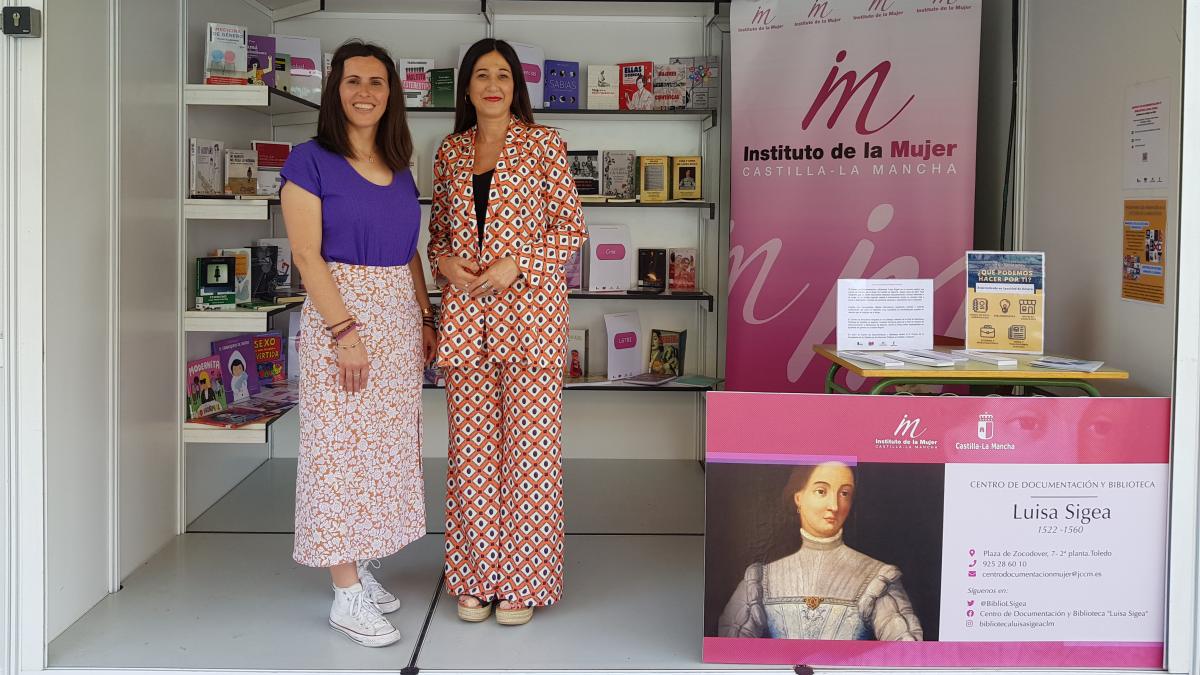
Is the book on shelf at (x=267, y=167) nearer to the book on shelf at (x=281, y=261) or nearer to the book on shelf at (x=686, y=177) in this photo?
the book on shelf at (x=281, y=261)

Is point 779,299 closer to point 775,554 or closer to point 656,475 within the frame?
point 656,475

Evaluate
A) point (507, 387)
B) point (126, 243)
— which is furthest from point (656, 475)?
point (126, 243)

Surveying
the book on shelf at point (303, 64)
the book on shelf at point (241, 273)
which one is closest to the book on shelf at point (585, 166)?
the book on shelf at point (303, 64)

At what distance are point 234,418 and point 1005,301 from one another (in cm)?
279

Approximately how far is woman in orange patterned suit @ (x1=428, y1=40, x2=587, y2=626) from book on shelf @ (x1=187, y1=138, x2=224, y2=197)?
136cm

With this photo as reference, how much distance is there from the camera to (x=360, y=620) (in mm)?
3199

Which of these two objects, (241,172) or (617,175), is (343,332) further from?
(617,175)

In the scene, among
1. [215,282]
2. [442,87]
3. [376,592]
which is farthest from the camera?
[442,87]

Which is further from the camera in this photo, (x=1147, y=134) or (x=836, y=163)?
(x=836, y=163)

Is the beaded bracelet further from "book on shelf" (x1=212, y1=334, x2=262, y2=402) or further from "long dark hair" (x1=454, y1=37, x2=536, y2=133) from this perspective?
"book on shelf" (x1=212, y1=334, x2=262, y2=402)

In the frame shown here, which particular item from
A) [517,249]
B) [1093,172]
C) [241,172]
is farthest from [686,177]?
[517,249]

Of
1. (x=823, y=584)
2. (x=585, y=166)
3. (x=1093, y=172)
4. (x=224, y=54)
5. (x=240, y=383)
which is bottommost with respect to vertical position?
(x=823, y=584)

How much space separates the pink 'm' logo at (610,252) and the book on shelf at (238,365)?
5.40 ft

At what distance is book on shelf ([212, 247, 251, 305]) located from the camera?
4281mm
